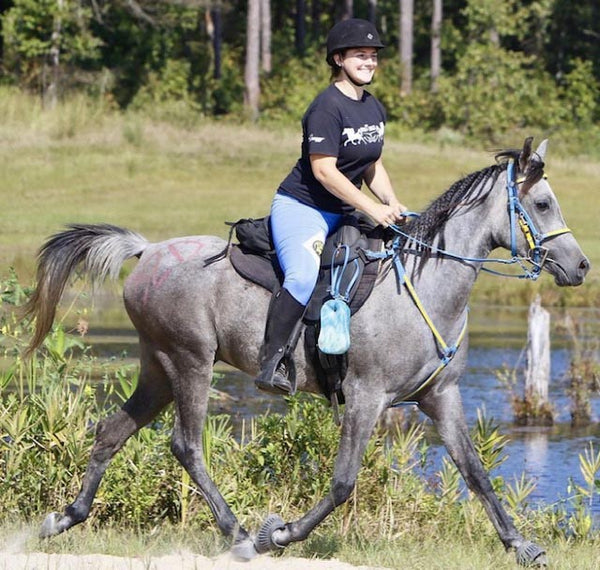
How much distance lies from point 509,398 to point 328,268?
26.8 ft

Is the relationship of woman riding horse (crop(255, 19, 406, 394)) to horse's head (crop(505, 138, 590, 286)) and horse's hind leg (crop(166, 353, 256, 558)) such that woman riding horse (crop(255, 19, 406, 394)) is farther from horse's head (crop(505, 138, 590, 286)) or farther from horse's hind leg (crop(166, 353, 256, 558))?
horse's head (crop(505, 138, 590, 286))

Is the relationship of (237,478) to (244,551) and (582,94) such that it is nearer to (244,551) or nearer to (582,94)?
(244,551)

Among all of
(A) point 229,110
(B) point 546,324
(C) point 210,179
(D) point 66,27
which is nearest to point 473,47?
(A) point 229,110

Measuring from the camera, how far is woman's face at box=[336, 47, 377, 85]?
7676 mm

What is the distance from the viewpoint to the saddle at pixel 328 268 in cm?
760

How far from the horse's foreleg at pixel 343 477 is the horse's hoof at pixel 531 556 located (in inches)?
38.0

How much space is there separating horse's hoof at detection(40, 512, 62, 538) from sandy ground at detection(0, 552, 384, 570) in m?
0.66

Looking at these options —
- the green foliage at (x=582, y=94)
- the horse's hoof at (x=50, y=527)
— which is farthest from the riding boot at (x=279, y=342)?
the green foliage at (x=582, y=94)

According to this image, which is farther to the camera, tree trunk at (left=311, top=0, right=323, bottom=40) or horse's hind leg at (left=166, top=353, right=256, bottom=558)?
tree trunk at (left=311, top=0, right=323, bottom=40)

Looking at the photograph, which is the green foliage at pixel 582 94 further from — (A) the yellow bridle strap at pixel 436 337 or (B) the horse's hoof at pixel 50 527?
(B) the horse's hoof at pixel 50 527

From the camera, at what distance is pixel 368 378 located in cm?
754

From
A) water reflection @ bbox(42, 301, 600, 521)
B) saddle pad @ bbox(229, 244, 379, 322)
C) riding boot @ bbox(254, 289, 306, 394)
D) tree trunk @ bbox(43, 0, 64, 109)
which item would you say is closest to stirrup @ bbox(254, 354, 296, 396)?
riding boot @ bbox(254, 289, 306, 394)

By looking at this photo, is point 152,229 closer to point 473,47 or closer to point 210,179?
point 210,179

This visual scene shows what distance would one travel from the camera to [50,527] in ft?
26.5
